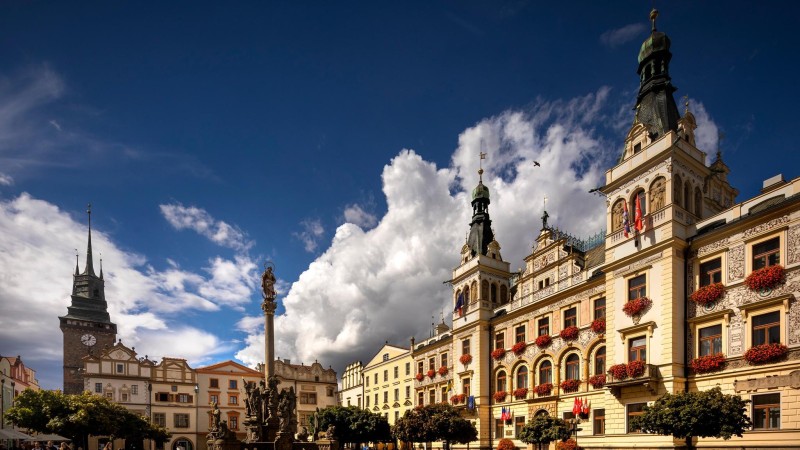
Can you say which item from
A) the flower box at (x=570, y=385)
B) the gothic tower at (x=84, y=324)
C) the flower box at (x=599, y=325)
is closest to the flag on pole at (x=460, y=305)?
the flower box at (x=570, y=385)

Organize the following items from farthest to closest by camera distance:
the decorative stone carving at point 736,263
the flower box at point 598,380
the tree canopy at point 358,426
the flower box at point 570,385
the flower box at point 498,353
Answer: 1. the tree canopy at point 358,426
2. the flower box at point 498,353
3. the flower box at point 570,385
4. the flower box at point 598,380
5. the decorative stone carving at point 736,263

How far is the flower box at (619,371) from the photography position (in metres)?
27.6

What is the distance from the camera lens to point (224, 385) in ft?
245

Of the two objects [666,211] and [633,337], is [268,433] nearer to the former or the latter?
[633,337]

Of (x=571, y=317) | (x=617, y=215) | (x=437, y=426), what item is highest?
(x=617, y=215)

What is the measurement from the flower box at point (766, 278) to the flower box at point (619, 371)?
7.52 meters

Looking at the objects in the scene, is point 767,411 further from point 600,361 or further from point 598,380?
point 600,361

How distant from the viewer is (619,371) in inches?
1099

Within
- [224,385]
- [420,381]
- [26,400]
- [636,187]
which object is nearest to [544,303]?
[636,187]

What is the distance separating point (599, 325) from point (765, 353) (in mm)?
10358

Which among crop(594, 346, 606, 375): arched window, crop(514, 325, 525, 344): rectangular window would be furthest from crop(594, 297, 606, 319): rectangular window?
crop(514, 325, 525, 344): rectangular window

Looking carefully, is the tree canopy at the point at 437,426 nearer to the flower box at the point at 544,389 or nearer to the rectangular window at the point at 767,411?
the flower box at the point at 544,389

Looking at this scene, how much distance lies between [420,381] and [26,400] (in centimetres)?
3565

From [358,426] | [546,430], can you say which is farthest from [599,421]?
[358,426]
